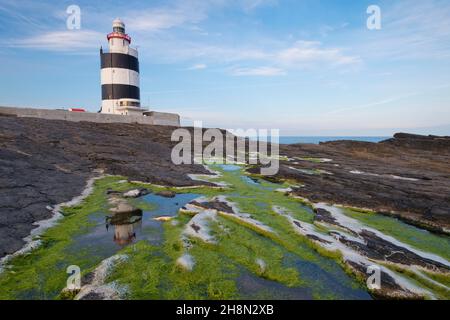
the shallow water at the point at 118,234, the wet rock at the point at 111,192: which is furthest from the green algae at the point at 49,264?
the wet rock at the point at 111,192

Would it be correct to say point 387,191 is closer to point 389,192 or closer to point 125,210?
point 389,192

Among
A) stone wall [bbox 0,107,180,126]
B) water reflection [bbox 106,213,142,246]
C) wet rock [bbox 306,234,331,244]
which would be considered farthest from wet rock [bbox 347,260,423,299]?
stone wall [bbox 0,107,180,126]

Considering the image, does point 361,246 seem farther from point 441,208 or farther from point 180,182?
point 180,182

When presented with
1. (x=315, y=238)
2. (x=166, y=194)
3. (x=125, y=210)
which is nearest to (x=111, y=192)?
(x=166, y=194)

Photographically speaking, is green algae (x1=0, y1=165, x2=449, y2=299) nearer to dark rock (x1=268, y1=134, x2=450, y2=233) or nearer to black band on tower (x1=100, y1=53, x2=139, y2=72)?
dark rock (x1=268, y1=134, x2=450, y2=233)

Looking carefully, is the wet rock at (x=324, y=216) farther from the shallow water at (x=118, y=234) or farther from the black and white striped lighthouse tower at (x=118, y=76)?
the black and white striped lighthouse tower at (x=118, y=76)

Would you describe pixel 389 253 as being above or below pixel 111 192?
below
